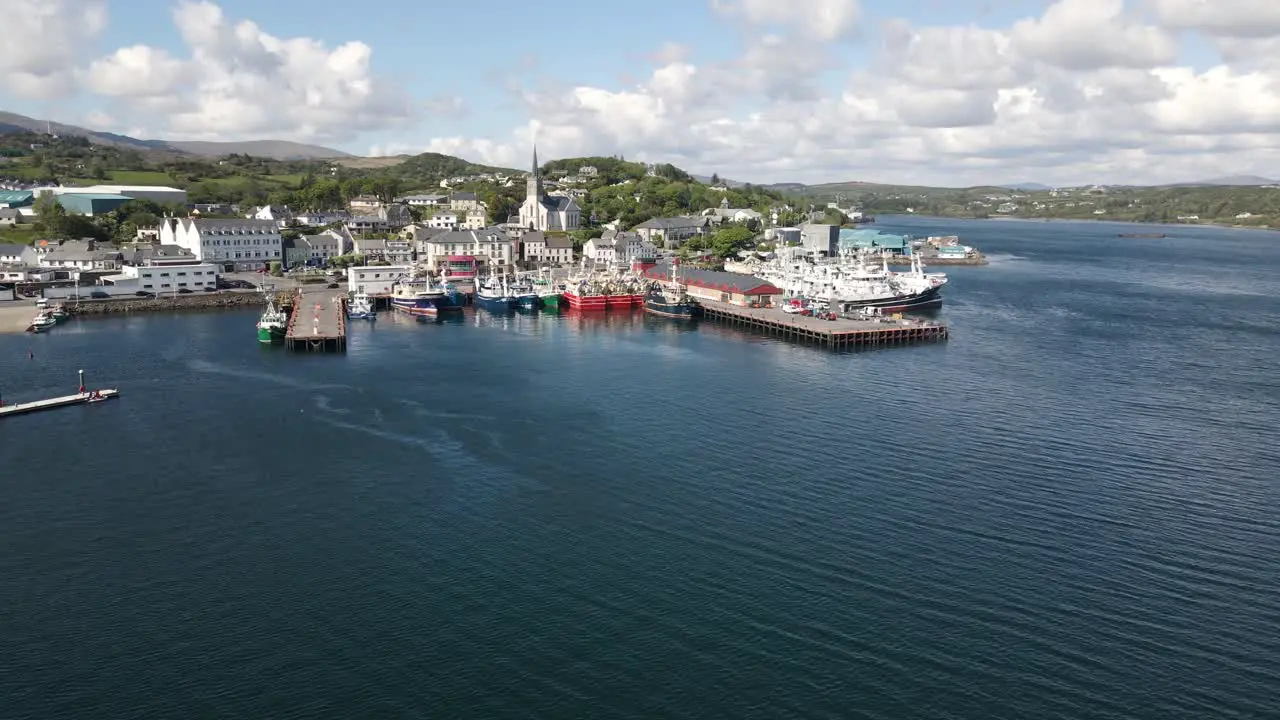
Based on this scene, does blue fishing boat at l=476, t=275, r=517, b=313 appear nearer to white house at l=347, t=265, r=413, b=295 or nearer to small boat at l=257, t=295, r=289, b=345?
white house at l=347, t=265, r=413, b=295

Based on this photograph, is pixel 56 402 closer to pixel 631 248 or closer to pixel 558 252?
pixel 558 252

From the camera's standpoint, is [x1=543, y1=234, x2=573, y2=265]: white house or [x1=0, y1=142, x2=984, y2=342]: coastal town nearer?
[x1=0, y1=142, x2=984, y2=342]: coastal town

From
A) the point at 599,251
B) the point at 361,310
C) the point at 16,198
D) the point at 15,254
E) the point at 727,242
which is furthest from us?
the point at 727,242

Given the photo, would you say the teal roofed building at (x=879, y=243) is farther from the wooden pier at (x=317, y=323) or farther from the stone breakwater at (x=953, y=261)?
the wooden pier at (x=317, y=323)

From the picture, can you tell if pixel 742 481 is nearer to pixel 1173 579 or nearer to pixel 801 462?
pixel 801 462

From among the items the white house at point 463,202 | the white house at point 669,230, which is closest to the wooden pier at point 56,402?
the white house at point 669,230

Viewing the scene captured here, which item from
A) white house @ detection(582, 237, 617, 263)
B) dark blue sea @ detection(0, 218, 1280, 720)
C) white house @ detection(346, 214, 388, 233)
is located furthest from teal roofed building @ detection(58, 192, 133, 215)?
dark blue sea @ detection(0, 218, 1280, 720)

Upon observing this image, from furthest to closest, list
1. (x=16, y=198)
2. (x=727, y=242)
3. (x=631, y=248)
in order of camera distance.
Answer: (x=727, y=242)
(x=16, y=198)
(x=631, y=248)

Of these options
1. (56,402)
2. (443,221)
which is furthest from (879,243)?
(56,402)
